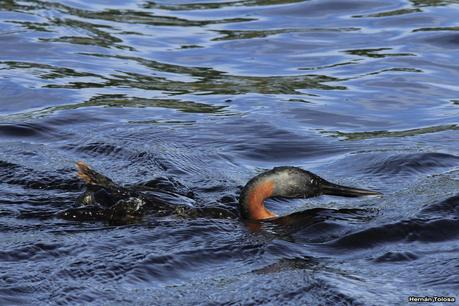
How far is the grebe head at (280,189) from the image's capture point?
328 inches

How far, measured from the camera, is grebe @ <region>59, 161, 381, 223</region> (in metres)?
8.23

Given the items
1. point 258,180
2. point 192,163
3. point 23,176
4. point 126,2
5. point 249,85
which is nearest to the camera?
point 258,180

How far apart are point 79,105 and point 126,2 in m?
5.15

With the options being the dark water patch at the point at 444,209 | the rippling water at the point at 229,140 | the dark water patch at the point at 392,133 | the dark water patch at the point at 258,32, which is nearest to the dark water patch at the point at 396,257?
the rippling water at the point at 229,140

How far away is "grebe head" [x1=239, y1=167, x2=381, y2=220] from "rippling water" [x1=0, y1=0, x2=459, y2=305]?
0.48 feet

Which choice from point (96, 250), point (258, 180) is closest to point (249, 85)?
point (258, 180)

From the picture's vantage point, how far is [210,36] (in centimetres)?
1552

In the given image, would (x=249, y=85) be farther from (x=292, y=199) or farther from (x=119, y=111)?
(x=292, y=199)

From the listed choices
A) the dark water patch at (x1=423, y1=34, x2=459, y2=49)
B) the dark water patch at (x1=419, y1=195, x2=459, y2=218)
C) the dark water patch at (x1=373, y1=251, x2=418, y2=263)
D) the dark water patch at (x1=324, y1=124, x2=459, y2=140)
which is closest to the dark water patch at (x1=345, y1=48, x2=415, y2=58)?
the dark water patch at (x1=423, y1=34, x2=459, y2=49)

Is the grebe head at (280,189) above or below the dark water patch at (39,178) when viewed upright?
above

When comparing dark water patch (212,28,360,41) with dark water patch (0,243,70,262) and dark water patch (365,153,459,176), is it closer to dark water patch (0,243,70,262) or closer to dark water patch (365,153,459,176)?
dark water patch (365,153,459,176)

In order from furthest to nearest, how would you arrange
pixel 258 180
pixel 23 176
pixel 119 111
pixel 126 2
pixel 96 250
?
1. pixel 126 2
2. pixel 119 111
3. pixel 23 176
4. pixel 258 180
5. pixel 96 250

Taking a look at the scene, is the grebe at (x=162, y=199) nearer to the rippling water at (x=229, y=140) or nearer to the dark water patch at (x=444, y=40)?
the rippling water at (x=229, y=140)

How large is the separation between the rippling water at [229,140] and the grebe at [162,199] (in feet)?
0.39
